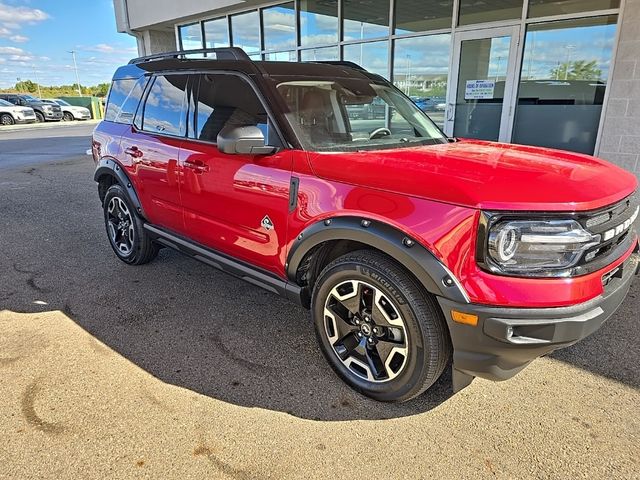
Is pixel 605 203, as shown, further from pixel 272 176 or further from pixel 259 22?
pixel 259 22

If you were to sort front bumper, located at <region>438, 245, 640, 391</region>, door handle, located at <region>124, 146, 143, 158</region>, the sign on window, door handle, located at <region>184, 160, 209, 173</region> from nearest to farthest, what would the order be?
front bumper, located at <region>438, 245, 640, 391</region>
door handle, located at <region>184, 160, 209, 173</region>
door handle, located at <region>124, 146, 143, 158</region>
the sign on window

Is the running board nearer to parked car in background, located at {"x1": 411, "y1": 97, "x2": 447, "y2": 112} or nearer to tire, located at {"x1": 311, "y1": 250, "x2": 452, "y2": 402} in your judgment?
tire, located at {"x1": 311, "y1": 250, "x2": 452, "y2": 402}

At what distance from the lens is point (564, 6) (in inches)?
264

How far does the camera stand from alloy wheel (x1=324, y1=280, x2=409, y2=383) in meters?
2.50

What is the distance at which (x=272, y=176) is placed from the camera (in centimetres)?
291

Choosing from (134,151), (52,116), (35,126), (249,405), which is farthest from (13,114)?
(249,405)

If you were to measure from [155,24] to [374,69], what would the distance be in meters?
8.60

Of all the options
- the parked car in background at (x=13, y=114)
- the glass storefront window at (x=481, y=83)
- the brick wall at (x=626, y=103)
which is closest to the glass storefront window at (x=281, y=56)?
the glass storefront window at (x=481, y=83)

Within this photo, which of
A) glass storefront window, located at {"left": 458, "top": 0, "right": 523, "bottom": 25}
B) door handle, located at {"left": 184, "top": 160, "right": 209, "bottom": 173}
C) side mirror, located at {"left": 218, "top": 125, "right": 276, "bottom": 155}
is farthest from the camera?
glass storefront window, located at {"left": 458, "top": 0, "right": 523, "bottom": 25}

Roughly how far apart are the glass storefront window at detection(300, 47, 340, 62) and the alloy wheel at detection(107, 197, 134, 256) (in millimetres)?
6653

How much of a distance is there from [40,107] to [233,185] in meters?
33.9

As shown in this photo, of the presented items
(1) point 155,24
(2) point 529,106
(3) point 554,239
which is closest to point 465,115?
(2) point 529,106

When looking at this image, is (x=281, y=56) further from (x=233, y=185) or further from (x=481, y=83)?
(x=233, y=185)

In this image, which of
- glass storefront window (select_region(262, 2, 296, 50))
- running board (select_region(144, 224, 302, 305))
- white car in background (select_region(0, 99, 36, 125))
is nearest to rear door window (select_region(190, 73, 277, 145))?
running board (select_region(144, 224, 302, 305))
